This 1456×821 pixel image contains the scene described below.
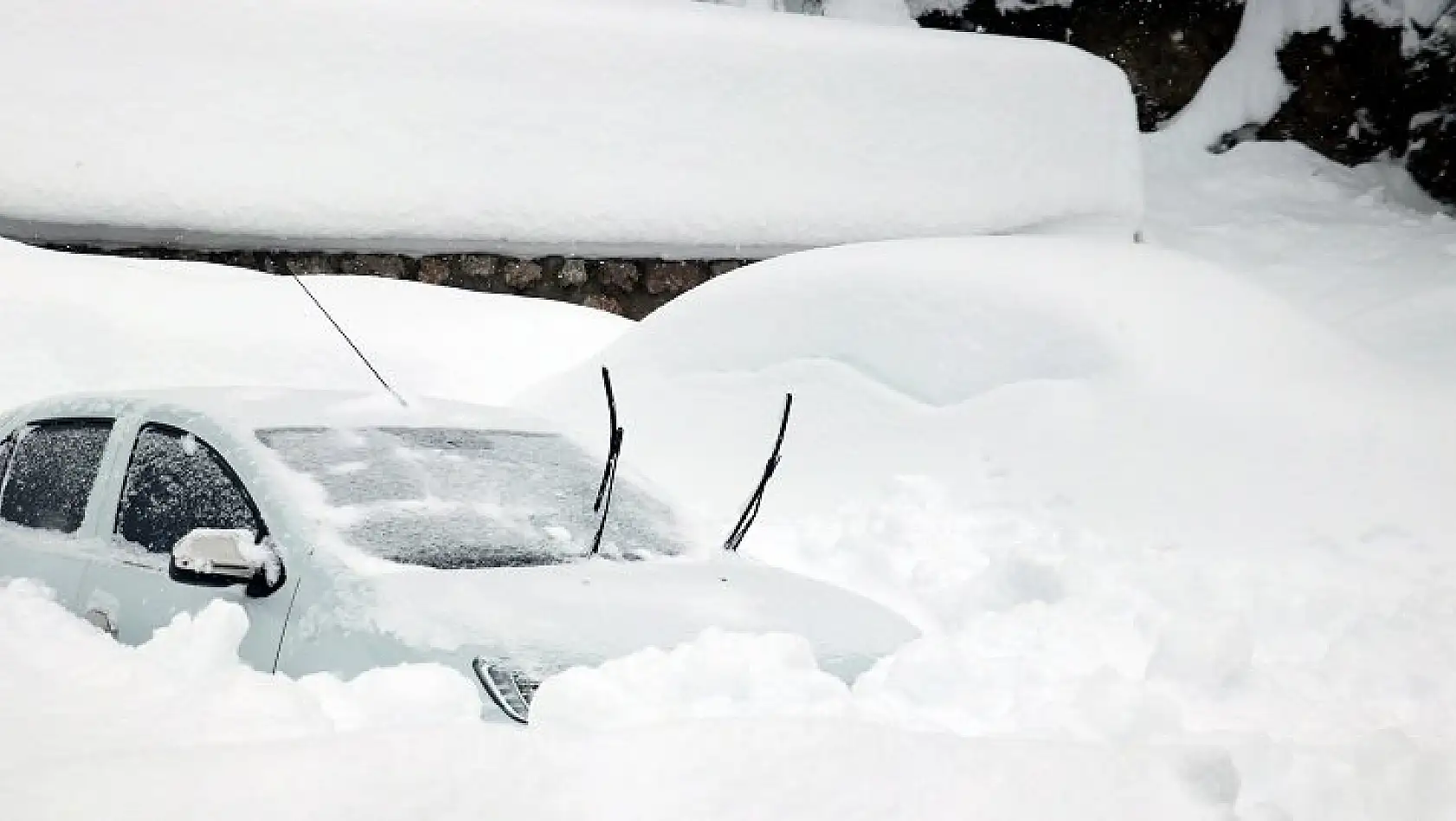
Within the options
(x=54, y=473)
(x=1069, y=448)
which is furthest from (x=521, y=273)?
(x=54, y=473)

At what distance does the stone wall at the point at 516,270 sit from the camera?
40.5ft

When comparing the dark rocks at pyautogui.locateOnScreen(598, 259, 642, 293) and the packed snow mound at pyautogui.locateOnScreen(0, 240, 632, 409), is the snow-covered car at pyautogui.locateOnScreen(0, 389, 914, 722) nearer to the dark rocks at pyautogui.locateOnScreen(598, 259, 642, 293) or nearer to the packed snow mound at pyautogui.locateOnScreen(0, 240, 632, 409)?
the packed snow mound at pyautogui.locateOnScreen(0, 240, 632, 409)

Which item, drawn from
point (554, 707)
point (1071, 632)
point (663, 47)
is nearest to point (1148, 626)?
point (1071, 632)

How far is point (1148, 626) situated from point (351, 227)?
27.4ft

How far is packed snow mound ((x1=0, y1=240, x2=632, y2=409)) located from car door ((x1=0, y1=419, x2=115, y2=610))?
385 centimetres

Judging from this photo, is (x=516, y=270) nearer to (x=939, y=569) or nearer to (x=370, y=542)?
(x=939, y=569)

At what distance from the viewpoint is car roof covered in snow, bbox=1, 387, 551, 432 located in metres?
4.47

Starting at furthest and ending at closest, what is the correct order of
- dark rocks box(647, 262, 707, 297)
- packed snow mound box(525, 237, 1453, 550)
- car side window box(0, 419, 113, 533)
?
1. dark rocks box(647, 262, 707, 297)
2. packed snow mound box(525, 237, 1453, 550)
3. car side window box(0, 419, 113, 533)

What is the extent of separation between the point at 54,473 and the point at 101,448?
277 mm

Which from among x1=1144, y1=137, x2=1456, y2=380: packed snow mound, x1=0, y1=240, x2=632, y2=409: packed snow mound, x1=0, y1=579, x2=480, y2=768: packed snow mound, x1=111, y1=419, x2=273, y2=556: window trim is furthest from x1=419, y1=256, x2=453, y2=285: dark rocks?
x1=0, y1=579, x2=480, y2=768: packed snow mound

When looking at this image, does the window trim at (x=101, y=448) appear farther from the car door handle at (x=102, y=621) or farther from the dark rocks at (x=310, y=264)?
the dark rocks at (x=310, y=264)

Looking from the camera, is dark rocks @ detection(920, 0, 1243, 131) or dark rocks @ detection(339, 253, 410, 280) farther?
dark rocks @ detection(920, 0, 1243, 131)

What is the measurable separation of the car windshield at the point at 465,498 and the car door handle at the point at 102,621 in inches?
22.1

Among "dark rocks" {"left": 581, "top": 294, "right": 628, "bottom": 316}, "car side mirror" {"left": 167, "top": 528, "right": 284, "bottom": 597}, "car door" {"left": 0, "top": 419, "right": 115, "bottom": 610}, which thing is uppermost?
"car side mirror" {"left": 167, "top": 528, "right": 284, "bottom": 597}
